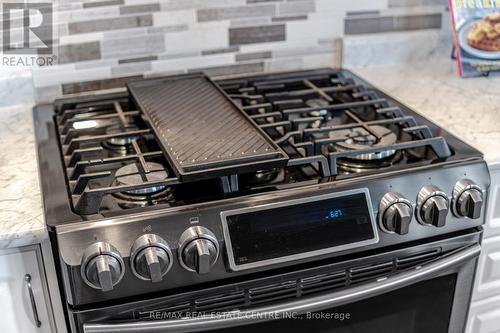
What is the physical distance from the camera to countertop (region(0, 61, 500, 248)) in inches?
41.4

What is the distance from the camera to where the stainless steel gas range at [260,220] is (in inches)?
39.9

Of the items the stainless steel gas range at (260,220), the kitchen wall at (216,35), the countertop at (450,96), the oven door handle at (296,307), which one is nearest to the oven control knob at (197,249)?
the stainless steel gas range at (260,220)

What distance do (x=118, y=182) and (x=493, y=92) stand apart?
1013 mm

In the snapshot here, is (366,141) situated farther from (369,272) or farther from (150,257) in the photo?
(150,257)

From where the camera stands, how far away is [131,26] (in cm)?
158

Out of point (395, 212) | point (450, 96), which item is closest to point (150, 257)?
point (395, 212)

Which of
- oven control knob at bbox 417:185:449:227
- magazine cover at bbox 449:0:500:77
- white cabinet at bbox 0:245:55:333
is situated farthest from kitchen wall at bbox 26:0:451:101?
oven control knob at bbox 417:185:449:227

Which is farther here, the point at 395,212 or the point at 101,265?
the point at 395,212

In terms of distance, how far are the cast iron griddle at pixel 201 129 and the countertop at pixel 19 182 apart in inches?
9.7

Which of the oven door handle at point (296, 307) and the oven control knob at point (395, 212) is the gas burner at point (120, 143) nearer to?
the oven door handle at point (296, 307)

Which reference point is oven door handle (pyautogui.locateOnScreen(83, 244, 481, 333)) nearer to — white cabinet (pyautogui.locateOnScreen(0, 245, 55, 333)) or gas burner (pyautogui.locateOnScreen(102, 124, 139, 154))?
white cabinet (pyautogui.locateOnScreen(0, 245, 55, 333))

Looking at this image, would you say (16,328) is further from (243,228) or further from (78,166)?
(243,228)

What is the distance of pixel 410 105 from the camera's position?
151 centimetres

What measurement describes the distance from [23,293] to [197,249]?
337 mm
